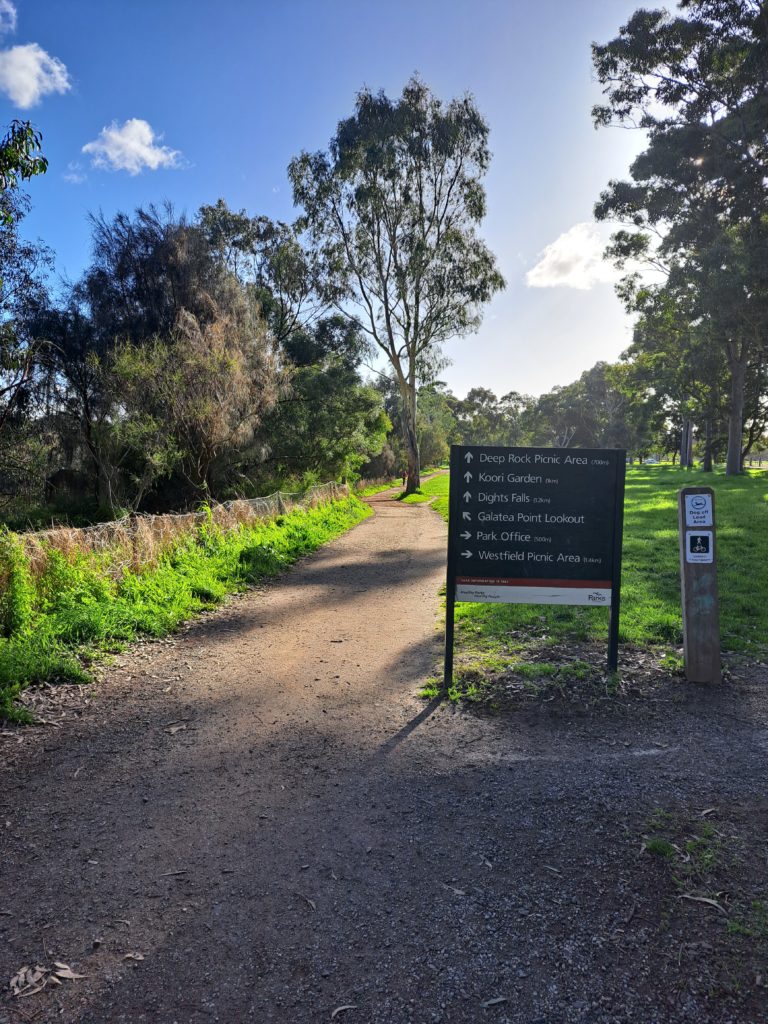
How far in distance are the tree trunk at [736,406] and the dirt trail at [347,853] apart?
3319cm

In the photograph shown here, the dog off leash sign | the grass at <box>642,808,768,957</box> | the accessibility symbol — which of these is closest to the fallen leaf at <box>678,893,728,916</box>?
the grass at <box>642,808,768,957</box>

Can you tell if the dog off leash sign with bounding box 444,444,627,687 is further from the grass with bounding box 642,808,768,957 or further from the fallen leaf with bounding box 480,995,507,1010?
the fallen leaf with bounding box 480,995,507,1010

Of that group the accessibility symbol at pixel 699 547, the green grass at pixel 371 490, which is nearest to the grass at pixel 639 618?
the accessibility symbol at pixel 699 547

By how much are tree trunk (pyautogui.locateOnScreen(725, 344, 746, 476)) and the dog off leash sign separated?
32.0 m

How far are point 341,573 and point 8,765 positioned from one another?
6.63m

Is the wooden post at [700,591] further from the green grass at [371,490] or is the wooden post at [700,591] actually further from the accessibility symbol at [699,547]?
the green grass at [371,490]

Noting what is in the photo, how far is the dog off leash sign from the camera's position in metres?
4.87

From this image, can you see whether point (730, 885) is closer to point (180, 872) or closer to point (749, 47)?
point (180, 872)

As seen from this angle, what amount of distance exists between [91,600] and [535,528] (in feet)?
15.4

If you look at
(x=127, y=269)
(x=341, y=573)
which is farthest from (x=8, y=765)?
(x=127, y=269)

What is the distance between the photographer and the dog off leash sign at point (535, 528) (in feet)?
16.0

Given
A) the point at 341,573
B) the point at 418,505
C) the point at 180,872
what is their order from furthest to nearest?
the point at 418,505 < the point at 341,573 < the point at 180,872

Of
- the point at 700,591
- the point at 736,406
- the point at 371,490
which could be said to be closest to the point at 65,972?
the point at 700,591

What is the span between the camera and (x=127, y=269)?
2102 cm
